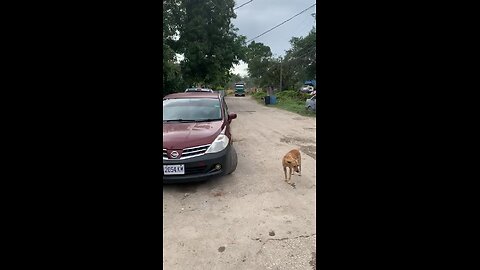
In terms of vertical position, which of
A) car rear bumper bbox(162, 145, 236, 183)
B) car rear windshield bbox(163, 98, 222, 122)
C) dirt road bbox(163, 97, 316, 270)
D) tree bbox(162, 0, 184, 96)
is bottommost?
dirt road bbox(163, 97, 316, 270)

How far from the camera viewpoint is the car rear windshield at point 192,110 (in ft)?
14.3

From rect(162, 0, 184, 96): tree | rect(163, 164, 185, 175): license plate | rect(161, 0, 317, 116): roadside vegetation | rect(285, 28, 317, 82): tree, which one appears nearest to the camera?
rect(163, 164, 185, 175): license plate

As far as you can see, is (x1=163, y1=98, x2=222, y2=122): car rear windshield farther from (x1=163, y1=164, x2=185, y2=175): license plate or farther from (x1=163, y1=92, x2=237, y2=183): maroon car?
(x1=163, y1=164, x2=185, y2=175): license plate

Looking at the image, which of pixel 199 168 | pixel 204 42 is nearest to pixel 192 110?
pixel 199 168

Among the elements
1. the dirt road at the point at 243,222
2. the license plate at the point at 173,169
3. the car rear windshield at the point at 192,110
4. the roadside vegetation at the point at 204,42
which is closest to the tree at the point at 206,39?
the roadside vegetation at the point at 204,42

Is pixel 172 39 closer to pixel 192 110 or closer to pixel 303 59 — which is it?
pixel 192 110

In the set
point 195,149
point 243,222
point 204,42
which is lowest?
point 243,222

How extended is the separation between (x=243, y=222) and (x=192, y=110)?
2310mm

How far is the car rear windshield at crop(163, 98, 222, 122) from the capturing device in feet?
14.3

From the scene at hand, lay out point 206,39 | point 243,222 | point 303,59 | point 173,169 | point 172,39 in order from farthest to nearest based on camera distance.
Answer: point 303,59
point 206,39
point 172,39
point 173,169
point 243,222

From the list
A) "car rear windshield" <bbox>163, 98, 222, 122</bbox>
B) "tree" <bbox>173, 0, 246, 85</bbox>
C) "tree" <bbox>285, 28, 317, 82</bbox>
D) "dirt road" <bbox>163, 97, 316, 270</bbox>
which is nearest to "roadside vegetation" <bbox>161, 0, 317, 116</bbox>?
"tree" <bbox>173, 0, 246, 85</bbox>

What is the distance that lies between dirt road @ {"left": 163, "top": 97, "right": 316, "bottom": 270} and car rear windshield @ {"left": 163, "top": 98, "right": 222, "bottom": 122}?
0.99 m

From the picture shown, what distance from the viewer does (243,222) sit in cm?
277
